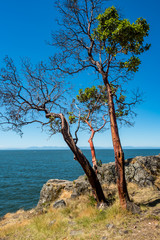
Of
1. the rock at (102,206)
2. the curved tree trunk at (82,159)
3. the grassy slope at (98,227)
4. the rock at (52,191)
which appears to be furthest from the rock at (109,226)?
the rock at (52,191)

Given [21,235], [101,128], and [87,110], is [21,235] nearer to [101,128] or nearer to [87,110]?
[101,128]

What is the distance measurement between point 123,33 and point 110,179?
1298 cm

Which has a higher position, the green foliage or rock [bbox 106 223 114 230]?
the green foliage

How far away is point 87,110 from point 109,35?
269 inches

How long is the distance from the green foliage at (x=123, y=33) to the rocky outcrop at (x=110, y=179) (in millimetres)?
10478

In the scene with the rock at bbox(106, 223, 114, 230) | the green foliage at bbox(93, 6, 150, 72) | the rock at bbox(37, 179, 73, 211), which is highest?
the green foliage at bbox(93, 6, 150, 72)

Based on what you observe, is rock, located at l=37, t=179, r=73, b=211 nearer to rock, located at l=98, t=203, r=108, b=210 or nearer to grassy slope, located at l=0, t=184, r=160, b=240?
grassy slope, located at l=0, t=184, r=160, b=240

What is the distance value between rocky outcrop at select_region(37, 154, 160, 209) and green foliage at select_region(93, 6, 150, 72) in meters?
10.5

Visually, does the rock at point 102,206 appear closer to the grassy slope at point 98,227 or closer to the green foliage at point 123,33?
the grassy slope at point 98,227

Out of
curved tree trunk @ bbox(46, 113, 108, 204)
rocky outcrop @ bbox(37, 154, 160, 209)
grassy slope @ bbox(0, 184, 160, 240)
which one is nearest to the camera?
grassy slope @ bbox(0, 184, 160, 240)

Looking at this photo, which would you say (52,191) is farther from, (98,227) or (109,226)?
(109,226)

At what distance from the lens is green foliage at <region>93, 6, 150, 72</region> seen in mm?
8209

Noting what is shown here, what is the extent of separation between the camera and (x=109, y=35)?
8648 mm

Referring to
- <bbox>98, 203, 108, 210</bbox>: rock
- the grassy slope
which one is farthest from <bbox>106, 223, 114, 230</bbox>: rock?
<bbox>98, 203, 108, 210</bbox>: rock
